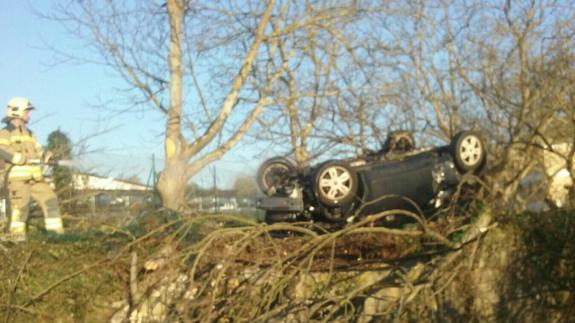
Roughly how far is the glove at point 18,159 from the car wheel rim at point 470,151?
5835 millimetres

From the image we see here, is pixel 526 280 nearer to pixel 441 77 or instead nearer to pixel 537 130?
pixel 537 130

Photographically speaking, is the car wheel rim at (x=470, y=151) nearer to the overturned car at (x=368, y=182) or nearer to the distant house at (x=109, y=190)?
the overturned car at (x=368, y=182)

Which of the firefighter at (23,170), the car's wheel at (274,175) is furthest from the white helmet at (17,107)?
the car's wheel at (274,175)

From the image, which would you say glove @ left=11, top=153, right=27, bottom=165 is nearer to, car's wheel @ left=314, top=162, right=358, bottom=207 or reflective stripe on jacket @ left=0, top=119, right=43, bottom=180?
reflective stripe on jacket @ left=0, top=119, right=43, bottom=180

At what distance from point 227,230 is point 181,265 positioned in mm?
615

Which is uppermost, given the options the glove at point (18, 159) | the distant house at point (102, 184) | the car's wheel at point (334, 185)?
the glove at point (18, 159)

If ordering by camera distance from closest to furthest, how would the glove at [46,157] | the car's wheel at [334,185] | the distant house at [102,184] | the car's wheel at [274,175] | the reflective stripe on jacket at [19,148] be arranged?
the car's wheel at [334,185] < the reflective stripe on jacket at [19,148] < the glove at [46,157] < the car's wheel at [274,175] < the distant house at [102,184]

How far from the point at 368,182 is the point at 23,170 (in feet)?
14.7

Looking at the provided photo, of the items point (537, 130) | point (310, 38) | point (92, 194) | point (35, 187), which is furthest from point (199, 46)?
point (537, 130)

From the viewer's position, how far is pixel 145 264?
8.82 metres

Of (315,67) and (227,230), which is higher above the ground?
(315,67)

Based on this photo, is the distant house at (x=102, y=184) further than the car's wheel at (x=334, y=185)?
Yes

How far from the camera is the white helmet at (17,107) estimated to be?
1041cm

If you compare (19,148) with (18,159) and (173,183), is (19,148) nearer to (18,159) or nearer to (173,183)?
(18,159)
